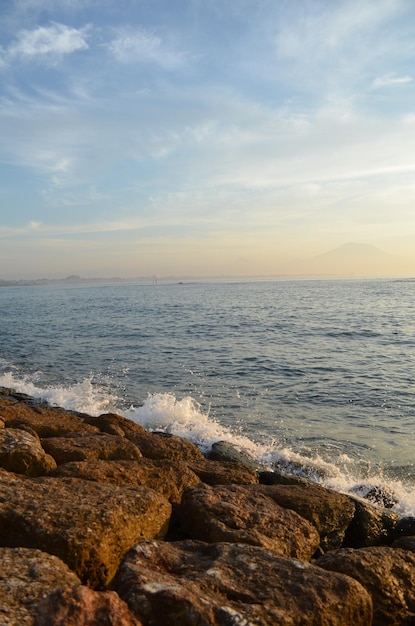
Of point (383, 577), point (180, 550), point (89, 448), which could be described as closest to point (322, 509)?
point (383, 577)

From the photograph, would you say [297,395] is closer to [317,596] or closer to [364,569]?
[364,569]

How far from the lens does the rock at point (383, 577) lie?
4516 mm

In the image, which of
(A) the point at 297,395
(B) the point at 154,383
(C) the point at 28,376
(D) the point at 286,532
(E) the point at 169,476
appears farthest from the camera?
(C) the point at 28,376

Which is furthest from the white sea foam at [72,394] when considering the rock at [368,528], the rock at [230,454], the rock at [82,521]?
the rock at [82,521]

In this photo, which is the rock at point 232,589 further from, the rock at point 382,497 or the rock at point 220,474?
the rock at point 382,497

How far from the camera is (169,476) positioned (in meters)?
6.84

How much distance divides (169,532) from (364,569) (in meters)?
2.24

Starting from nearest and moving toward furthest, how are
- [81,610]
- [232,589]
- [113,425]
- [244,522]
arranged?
[81,610], [232,589], [244,522], [113,425]

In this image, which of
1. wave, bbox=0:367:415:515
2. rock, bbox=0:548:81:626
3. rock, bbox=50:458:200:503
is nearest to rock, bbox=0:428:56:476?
rock, bbox=50:458:200:503

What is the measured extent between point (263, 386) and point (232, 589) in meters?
14.5

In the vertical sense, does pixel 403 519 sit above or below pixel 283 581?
below

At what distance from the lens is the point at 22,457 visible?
6328 mm

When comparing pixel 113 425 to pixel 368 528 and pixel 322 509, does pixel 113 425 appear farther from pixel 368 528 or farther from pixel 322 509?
pixel 368 528

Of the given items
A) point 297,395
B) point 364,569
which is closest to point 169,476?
point 364,569
